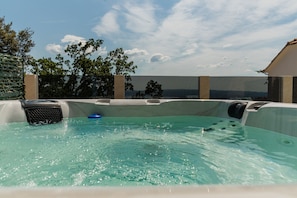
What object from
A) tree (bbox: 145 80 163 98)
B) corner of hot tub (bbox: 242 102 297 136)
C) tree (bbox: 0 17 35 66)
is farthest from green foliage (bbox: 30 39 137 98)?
corner of hot tub (bbox: 242 102 297 136)

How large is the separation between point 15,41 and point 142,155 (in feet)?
45.3

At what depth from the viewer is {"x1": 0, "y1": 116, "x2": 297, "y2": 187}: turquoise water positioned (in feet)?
8.14

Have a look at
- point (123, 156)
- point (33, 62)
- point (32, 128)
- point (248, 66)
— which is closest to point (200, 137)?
point (123, 156)

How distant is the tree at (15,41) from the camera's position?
553 inches

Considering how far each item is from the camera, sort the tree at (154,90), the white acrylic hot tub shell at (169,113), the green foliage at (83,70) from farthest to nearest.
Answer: the green foliage at (83,70) < the tree at (154,90) < the white acrylic hot tub shell at (169,113)

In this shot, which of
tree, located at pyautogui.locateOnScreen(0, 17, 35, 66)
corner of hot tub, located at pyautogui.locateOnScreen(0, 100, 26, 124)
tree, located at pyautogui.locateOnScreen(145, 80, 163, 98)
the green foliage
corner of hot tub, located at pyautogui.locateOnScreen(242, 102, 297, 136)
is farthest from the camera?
tree, located at pyautogui.locateOnScreen(0, 17, 35, 66)

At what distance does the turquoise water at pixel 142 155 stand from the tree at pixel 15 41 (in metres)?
10.4

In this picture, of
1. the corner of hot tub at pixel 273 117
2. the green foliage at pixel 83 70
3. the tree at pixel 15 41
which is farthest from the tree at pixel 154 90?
the tree at pixel 15 41

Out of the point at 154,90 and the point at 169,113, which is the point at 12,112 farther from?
the point at 154,90

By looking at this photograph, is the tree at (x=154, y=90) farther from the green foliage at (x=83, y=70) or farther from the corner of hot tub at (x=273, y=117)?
the corner of hot tub at (x=273, y=117)

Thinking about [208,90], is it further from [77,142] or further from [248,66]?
[77,142]

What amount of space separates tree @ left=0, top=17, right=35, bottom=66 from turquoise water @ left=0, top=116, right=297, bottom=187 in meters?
10.4

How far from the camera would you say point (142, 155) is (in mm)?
3359

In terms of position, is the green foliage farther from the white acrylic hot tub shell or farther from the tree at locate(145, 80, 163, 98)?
the white acrylic hot tub shell
